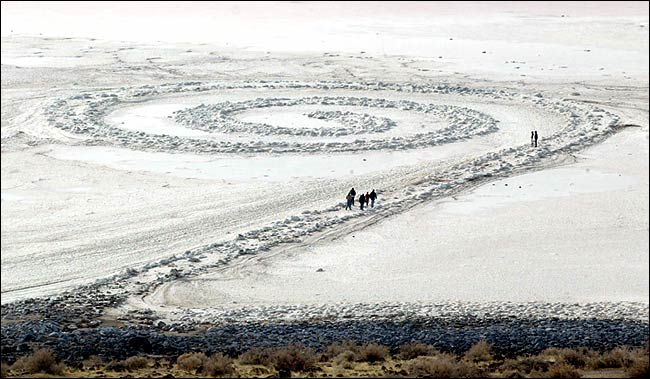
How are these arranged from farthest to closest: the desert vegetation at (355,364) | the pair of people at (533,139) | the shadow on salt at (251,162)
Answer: the pair of people at (533,139) < the shadow on salt at (251,162) < the desert vegetation at (355,364)

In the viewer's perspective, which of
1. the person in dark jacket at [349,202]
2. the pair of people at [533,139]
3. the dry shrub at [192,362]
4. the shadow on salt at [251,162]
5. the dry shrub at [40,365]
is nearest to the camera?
the dry shrub at [40,365]

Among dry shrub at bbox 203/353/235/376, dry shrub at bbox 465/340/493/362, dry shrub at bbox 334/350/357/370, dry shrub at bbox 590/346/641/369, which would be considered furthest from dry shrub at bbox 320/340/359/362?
dry shrub at bbox 590/346/641/369

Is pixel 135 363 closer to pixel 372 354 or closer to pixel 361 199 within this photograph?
pixel 372 354

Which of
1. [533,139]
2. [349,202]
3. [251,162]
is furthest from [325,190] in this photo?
[533,139]

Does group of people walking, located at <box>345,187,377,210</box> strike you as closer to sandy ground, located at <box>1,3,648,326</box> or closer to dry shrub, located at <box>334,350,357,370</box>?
sandy ground, located at <box>1,3,648,326</box>

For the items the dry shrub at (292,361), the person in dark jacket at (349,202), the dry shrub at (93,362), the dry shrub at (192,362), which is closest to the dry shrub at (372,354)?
the dry shrub at (292,361)

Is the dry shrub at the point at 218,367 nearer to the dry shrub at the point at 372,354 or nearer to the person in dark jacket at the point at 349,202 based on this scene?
the dry shrub at the point at 372,354

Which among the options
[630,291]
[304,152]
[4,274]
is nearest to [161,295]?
[4,274]
